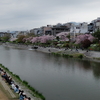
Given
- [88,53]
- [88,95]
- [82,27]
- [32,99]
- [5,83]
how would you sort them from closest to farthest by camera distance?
[32,99] → [88,95] → [5,83] → [88,53] → [82,27]

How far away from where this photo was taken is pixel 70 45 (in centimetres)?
3575

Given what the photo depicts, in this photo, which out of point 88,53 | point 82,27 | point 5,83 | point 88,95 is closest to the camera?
point 88,95

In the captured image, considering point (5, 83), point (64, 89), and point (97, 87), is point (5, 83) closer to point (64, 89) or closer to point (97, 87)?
point (64, 89)

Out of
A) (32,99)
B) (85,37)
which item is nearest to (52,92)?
(32,99)

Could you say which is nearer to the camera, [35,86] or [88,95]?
[88,95]

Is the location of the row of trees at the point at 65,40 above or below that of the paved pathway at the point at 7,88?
above

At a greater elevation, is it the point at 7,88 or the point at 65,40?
the point at 65,40

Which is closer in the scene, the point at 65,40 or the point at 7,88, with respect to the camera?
the point at 7,88

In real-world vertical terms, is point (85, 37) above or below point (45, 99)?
above

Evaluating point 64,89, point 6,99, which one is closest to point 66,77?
point 64,89

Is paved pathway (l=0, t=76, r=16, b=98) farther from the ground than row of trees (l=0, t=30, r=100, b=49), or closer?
closer

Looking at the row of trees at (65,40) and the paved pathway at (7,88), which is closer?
the paved pathway at (7,88)

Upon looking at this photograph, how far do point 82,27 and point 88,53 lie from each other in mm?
25079

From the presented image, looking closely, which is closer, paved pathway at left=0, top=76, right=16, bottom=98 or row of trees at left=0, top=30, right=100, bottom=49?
paved pathway at left=0, top=76, right=16, bottom=98
